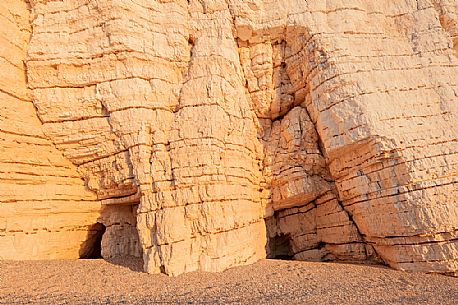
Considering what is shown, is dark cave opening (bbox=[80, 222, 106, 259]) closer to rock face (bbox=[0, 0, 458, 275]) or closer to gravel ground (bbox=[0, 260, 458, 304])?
rock face (bbox=[0, 0, 458, 275])

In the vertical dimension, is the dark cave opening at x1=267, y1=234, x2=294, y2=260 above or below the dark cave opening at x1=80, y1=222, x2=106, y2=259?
below

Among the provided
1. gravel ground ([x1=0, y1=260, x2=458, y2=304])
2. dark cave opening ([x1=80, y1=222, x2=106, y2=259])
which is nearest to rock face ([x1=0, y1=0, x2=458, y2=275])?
dark cave opening ([x1=80, y1=222, x2=106, y2=259])

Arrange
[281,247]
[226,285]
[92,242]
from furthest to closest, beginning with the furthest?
1. [281,247]
2. [92,242]
3. [226,285]

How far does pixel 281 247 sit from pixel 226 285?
583 cm

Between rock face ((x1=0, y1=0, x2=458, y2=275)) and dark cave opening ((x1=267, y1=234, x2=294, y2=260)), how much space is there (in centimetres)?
15

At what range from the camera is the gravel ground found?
5.38 meters

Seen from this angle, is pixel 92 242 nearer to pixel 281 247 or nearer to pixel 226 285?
pixel 226 285

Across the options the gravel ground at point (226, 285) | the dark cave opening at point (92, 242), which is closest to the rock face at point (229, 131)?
the dark cave opening at point (92, 242)

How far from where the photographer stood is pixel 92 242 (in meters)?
10.3

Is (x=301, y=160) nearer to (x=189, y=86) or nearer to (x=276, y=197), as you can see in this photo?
(x=276, y=197)

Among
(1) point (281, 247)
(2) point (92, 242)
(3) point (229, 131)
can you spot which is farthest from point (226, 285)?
(2) point (92, 242)

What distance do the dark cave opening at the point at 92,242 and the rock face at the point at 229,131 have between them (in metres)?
0.05

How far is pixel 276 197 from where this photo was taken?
34.6 feet

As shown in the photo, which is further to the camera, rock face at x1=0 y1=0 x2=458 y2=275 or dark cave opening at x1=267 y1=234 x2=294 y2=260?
dark cave opening at x1=267 y1=234 x2=294 y2=260
